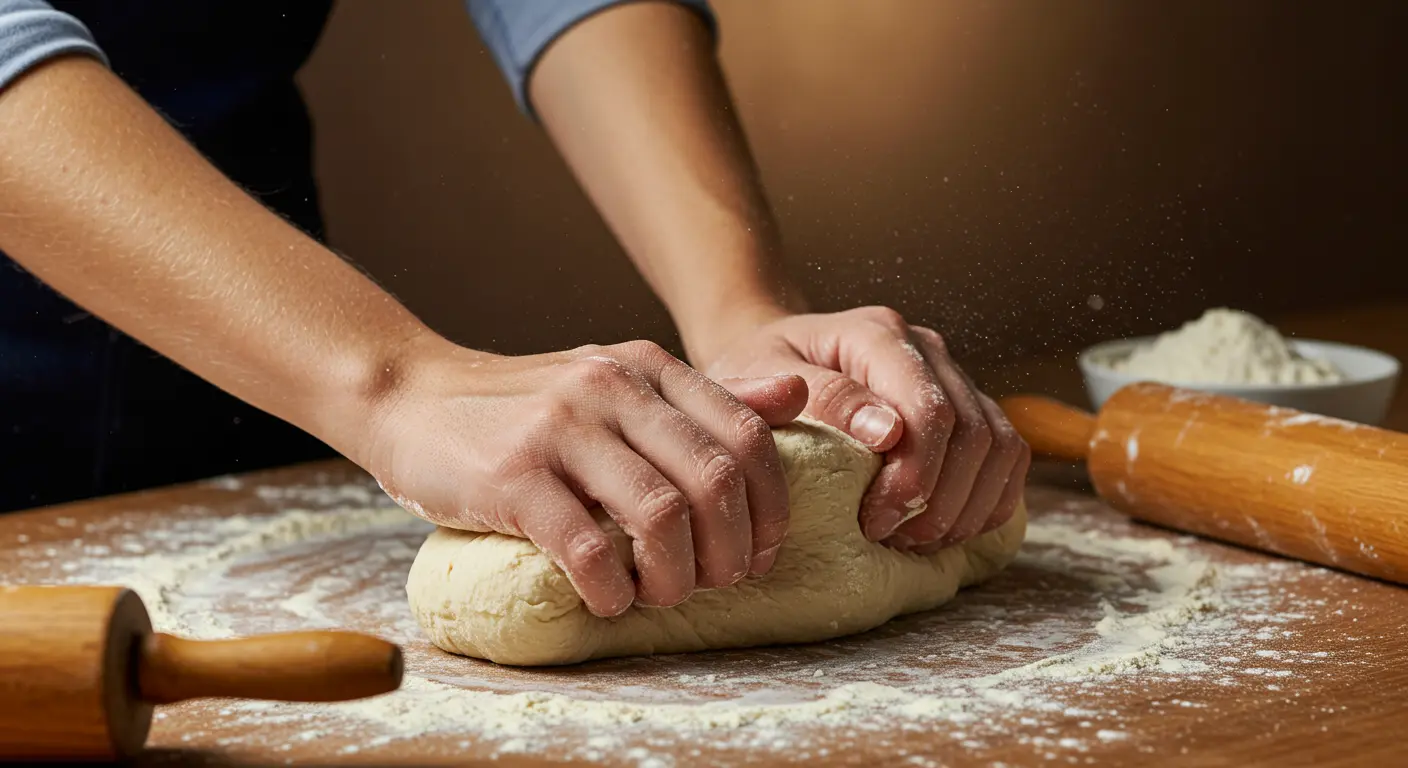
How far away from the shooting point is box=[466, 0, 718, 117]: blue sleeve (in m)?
1.76

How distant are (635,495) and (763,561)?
6.5 inches

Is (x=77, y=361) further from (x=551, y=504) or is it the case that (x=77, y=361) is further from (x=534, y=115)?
(x=551, y=504)

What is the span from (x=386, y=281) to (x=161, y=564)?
0.46m

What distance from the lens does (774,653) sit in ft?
4.12

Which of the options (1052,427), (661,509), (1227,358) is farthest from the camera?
(1227,358)

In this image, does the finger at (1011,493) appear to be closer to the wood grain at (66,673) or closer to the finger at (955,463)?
the finger at (955,463)

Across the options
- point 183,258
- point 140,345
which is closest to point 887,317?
point 183,258

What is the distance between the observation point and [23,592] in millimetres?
942

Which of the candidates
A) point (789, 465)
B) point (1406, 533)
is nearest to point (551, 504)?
point (789, 465)

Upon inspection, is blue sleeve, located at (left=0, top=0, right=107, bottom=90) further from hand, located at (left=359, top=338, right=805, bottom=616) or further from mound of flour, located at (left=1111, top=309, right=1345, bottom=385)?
mound of flour, located at (left=1111, top=309, right=1345, bottom=385)

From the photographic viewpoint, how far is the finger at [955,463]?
133cm

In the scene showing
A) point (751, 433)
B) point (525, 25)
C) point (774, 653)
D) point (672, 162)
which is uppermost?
point (525, 25)

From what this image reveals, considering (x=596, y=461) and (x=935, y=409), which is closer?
(x=596, y=461)

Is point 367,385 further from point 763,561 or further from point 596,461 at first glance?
point 763,561
